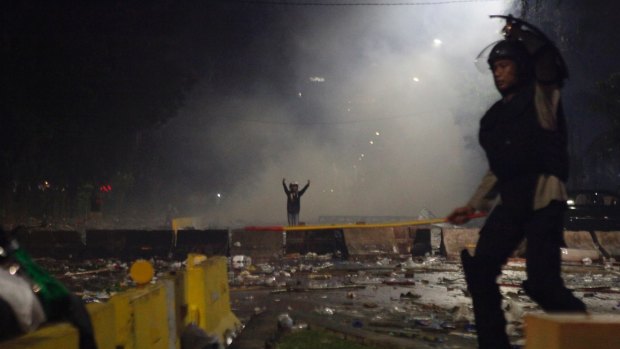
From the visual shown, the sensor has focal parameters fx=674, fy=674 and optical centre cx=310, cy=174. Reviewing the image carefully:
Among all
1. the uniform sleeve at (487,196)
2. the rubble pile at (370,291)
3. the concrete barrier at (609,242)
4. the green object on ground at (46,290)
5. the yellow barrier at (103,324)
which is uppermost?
the uniform sleeve at (487,196)

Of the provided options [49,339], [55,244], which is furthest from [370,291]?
[55,244]

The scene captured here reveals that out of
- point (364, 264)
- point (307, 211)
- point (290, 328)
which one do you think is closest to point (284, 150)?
point (307, 211)

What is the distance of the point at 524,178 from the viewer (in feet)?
11.8

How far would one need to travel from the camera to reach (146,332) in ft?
13.1

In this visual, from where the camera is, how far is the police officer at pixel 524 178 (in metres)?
3.44

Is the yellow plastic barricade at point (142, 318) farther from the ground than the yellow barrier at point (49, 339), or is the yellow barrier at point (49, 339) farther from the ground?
the yellow barrier at point (49, 339)

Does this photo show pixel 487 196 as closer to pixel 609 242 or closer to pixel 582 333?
pixel 582 333

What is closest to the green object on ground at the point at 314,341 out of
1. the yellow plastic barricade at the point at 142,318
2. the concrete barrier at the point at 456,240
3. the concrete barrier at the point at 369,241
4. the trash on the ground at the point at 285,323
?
the trash on the ground at the point at 285,323

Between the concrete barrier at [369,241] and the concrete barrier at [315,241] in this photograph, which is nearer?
the concrete barrier at [315,241]

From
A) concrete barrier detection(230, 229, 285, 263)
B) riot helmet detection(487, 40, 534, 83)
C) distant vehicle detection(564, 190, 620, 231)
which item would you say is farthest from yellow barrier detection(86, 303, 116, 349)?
distant vehicle detection(564, 190, 620, 231)

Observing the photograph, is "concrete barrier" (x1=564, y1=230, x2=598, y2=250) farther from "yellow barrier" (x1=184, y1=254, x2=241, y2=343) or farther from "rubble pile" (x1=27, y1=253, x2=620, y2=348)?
"yellow barrier" (x1=184, y1=254, x2=241, y2=343)

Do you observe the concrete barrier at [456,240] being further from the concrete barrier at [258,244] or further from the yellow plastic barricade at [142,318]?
the yellow plastic barricade at [142,318]

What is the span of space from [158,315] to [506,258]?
7.24 ft

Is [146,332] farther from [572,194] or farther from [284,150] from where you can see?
[284,150]
